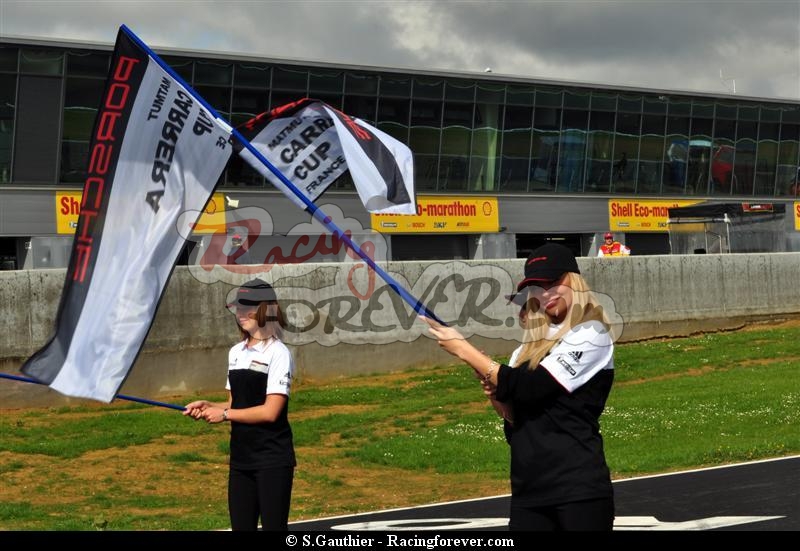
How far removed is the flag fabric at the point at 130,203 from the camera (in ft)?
20.7

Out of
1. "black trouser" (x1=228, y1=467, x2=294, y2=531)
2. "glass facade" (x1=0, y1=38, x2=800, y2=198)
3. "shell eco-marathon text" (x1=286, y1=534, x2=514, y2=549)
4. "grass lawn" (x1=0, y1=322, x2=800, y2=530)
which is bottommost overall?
"grass lawn" (x1=0, y1=322, x2=800, y2=530)

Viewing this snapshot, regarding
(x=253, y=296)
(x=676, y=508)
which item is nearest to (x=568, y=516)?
(x=253, y=296)

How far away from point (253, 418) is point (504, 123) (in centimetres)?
4423

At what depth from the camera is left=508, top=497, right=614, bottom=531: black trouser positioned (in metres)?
4.82

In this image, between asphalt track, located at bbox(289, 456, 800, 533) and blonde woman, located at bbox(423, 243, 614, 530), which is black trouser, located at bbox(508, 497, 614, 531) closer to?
blonde woman, located at bbox(423, 243, 614, 530)

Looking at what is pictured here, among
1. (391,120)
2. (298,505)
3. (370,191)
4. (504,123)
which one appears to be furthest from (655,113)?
(370,191)

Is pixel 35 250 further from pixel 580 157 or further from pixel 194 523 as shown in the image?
pixel 194 523

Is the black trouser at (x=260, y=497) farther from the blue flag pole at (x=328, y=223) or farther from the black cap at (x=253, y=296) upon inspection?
the blue flag pole at (x=328, y=223)

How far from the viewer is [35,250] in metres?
38.0

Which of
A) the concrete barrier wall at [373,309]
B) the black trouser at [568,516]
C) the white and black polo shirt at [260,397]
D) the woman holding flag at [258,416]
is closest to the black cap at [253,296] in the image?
the woman holding flag at [258,416]

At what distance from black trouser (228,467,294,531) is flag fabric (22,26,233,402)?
3.02ft

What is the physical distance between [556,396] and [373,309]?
16052mm

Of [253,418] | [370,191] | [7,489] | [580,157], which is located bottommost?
[7,489]

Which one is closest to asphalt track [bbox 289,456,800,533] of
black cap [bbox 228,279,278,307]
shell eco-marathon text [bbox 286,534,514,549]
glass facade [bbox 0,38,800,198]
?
shell eco-marathon text [bbox 286,534,514,549]
